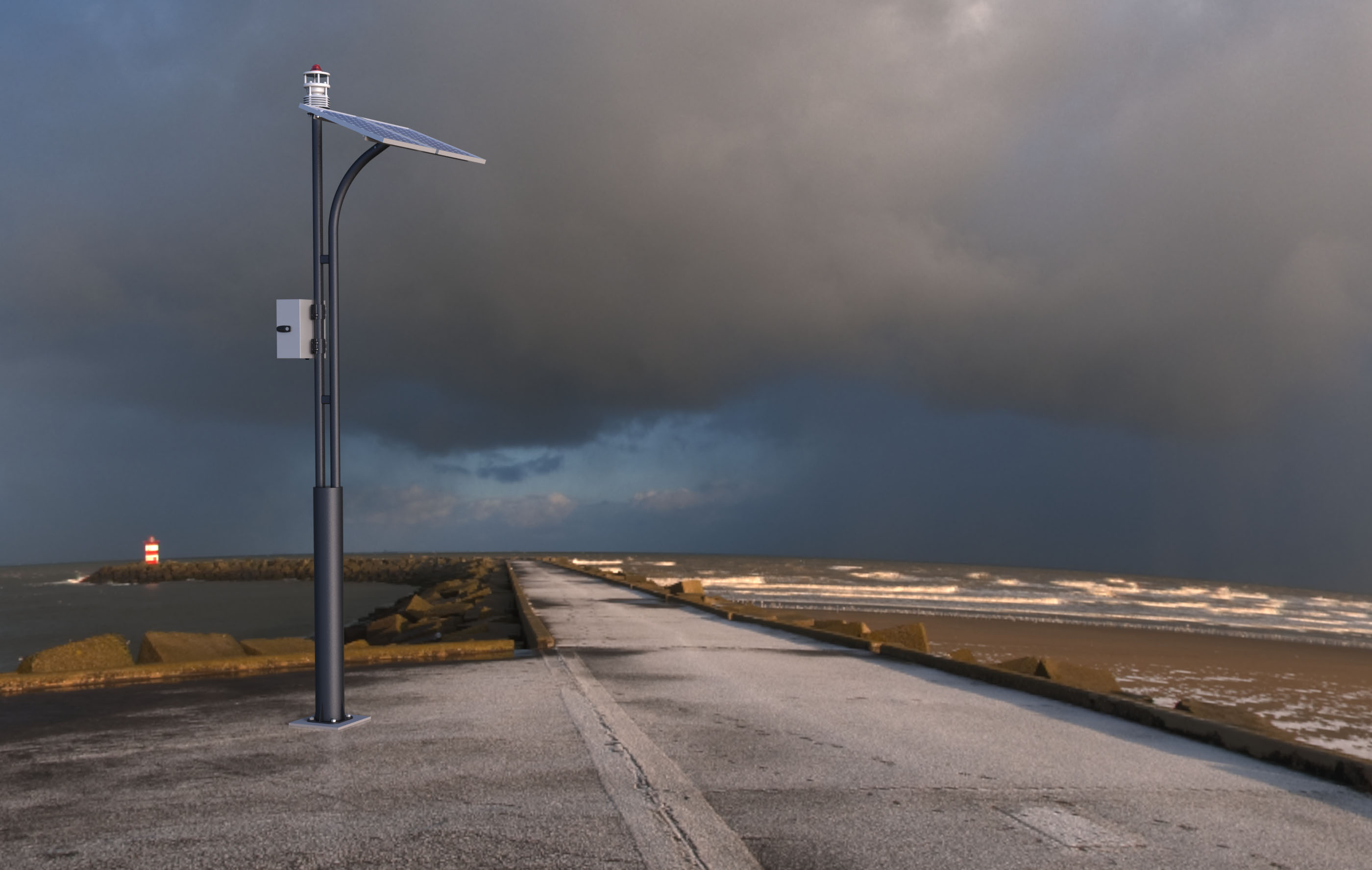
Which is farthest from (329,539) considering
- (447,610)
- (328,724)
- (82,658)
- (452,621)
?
(447,610)

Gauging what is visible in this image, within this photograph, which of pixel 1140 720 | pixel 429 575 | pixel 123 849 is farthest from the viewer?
pixel 429 575

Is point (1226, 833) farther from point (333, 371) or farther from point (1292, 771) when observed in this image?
point (333, 371)

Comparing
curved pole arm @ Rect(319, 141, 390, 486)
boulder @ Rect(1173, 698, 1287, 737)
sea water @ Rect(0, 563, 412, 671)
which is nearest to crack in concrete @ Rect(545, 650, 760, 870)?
curved pole arm @ Rect(319, 141, 390, 486)

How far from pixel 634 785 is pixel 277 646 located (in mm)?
7903

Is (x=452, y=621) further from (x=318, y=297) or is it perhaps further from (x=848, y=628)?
(x=318, y=297)

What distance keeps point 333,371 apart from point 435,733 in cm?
302

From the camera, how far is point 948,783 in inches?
212

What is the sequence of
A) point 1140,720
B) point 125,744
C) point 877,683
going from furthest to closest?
point 877,683 → point 1140,720 → point 125,744

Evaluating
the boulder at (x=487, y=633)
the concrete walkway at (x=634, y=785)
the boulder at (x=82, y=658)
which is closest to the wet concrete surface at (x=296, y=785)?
the concrete walkway at (x=634, y=785)

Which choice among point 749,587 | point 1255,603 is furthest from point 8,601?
point 1255,603

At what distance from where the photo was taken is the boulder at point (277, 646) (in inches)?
425

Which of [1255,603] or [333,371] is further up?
[333,371]

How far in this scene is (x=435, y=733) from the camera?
6.71m

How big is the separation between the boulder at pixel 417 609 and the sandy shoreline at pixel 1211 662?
46.2 ft
